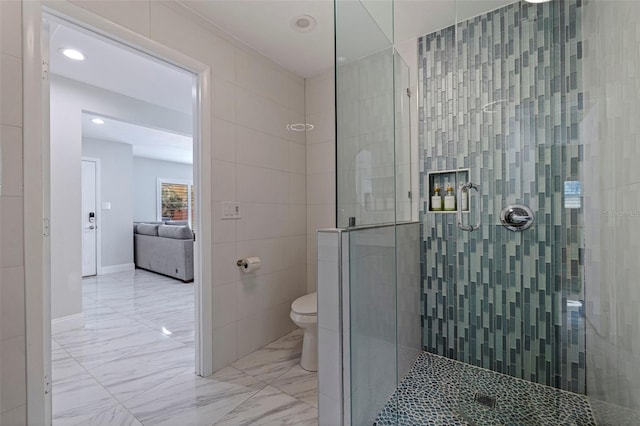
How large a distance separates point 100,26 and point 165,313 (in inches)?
109

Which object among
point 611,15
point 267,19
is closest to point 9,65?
point 267,19

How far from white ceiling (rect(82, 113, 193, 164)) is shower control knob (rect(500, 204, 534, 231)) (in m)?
4.27

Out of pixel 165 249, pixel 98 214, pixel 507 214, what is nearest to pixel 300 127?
pixel 507 214

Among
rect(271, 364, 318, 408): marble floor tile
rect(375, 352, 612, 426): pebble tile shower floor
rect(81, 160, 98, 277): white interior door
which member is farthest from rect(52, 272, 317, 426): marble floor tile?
rect(81, 160, 98, 277): white interior door

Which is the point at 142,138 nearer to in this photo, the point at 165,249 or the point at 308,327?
the point at 165,249

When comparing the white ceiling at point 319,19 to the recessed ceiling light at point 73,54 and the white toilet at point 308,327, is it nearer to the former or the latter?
the recessed ceiling light at point 73,54

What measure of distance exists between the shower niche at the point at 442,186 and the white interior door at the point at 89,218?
564 cm

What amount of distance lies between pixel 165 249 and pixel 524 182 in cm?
512

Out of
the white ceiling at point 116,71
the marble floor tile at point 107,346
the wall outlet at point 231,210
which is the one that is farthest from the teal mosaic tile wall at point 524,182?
the marble floor tile at point 107,346

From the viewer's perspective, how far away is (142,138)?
5289mm

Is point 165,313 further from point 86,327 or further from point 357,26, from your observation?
point 357,26

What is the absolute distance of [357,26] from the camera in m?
1.43

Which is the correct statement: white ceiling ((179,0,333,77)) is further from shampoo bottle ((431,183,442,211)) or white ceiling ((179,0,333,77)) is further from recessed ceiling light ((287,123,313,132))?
shampoo bottle ((431,183,442,211))

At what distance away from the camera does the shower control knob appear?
1.42 m
